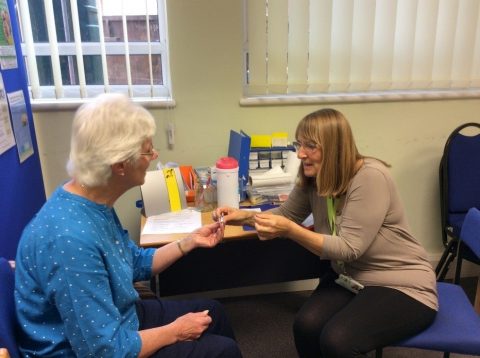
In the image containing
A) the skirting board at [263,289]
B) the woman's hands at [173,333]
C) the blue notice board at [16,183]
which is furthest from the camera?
the skirting board at [263,289]

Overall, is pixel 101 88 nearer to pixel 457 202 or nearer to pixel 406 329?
pixel 406 329

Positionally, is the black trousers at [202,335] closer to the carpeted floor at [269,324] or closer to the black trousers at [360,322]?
the black trousers at [360,322]

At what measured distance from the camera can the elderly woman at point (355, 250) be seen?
1.54m

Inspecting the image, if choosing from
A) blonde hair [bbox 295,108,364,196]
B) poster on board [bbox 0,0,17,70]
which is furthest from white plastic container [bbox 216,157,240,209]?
poster on board [bbox 0,0,17,70]

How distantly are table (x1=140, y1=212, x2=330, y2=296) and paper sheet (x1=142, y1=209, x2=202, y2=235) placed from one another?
0.43 meters

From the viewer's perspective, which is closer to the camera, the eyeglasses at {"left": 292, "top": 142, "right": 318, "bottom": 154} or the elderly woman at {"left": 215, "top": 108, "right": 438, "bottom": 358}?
the elderly woman at {"left": 215, "top": 108, "right": 438, "bottom": 358}

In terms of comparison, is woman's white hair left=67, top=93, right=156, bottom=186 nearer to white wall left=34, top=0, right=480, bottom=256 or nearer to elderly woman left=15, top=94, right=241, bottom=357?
elderly woman left=15, top=94, right=241, bottom=357

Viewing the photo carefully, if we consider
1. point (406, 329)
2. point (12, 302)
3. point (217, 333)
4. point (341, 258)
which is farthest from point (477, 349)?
point (12, 302)

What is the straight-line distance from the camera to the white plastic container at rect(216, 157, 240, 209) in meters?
1.99

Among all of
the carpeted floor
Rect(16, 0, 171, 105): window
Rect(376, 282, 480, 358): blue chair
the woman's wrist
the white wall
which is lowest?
the carpeted floor

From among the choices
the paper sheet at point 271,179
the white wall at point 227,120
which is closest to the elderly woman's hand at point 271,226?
the paper sheet at point 271,179

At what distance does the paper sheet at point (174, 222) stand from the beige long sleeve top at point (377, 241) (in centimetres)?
61

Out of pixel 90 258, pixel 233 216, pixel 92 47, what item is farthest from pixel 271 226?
pixel 92 47

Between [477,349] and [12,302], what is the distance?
1.47m
